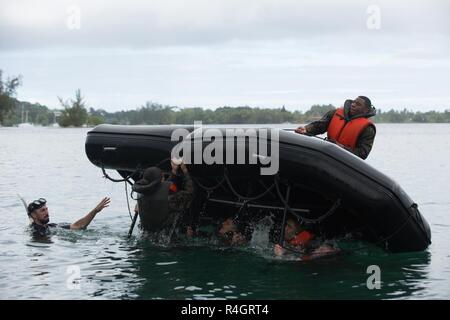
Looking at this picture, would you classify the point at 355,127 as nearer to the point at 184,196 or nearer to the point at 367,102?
the point at 367,102

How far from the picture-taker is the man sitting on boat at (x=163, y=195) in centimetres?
860

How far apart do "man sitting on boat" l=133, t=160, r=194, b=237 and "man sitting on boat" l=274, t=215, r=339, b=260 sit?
1156 millimetres

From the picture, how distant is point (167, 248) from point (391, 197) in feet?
9.20

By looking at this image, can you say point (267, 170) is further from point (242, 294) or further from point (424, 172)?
point (424, 172)

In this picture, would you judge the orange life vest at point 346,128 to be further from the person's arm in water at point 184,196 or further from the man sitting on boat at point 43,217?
the man sitting on boat at point 43,217

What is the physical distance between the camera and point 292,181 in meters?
8.20

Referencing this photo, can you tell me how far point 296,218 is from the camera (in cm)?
882

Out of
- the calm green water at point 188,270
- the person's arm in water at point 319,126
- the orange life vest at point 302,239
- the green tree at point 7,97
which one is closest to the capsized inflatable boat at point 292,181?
the orange life vest at point 302,239

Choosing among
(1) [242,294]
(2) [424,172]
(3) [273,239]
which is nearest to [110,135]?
(3) [273,239]

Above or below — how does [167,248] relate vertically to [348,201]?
below

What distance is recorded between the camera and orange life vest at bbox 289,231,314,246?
8847 millimetres
